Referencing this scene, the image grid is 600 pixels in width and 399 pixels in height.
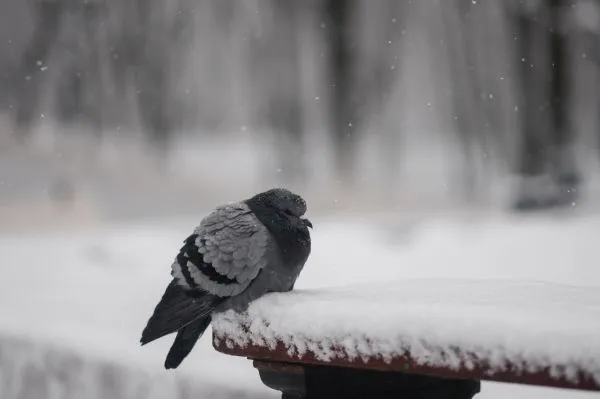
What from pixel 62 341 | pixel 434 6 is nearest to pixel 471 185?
pixel 434 6

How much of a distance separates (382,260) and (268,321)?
5.24 metres

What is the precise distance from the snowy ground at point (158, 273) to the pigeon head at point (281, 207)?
42.7 inches

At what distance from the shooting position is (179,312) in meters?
2.05

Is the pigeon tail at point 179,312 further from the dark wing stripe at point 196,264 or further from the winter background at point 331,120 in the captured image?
the winter background at point 331,120

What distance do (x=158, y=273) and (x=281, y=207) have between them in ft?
16.5

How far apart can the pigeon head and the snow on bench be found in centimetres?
42

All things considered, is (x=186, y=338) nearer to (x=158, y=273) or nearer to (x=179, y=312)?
(x=179, y=312)

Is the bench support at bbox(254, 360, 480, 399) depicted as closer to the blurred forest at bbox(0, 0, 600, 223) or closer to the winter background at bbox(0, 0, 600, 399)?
the winter background at bbox(0, 0, 600, 399)

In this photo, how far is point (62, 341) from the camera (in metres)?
4.52

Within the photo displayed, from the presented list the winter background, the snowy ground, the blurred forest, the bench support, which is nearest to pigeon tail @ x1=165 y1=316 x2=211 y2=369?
the bench support

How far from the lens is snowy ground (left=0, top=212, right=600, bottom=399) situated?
3.87 meters

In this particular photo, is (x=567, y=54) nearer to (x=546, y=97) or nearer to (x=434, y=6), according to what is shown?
(x=546, y=97)

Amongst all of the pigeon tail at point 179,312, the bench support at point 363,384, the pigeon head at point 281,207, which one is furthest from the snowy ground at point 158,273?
the bench support at point 363,384

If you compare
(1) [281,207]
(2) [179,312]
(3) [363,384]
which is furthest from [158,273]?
(3) [363,384]
